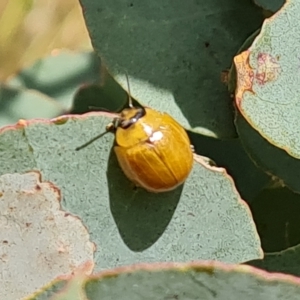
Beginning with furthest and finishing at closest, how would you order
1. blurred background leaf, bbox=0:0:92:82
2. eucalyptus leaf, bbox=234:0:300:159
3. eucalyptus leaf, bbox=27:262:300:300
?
1. blurred background leaf, bbox=0:0:92:82
2. eucalyptus leaf, bbox=234:0:300:159
3. eucalyptus leaf, bbox=27:262:300:300

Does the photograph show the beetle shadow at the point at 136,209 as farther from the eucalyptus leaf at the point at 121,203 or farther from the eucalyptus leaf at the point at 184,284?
the eucalyptus leaf at the point at 184,284

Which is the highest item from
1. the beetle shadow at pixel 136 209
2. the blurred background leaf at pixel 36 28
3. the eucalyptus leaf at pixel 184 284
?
the eucalyptus leaf at pixel 184 284

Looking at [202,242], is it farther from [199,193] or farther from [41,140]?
[41,140]

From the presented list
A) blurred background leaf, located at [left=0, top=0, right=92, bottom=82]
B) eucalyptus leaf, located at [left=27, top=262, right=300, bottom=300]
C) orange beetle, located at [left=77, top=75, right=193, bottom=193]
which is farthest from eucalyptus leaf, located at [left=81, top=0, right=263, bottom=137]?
blurred background leaf, located at [left=0, top=0, right=92, bottom=82]

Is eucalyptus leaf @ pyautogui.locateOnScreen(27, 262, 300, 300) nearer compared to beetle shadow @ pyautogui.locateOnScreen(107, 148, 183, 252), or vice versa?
eucalyptus leaf @ pyautogui.locateOnScreen(27, 262, 300, 300)

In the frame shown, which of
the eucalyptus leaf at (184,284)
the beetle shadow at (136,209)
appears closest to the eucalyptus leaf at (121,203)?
the beetle shadow at (136,209)

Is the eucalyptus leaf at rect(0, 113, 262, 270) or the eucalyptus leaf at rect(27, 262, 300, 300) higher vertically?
the eucalyptus leaf at rect(27, 262, 300, 300)

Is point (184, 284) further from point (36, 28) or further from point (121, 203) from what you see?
point (36, 28)

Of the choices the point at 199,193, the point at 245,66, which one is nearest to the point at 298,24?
the point at 245,66

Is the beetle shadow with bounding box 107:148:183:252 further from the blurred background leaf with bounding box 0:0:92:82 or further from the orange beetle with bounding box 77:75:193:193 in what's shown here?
the blurred background leaf with bounding box 0:0:92:82
